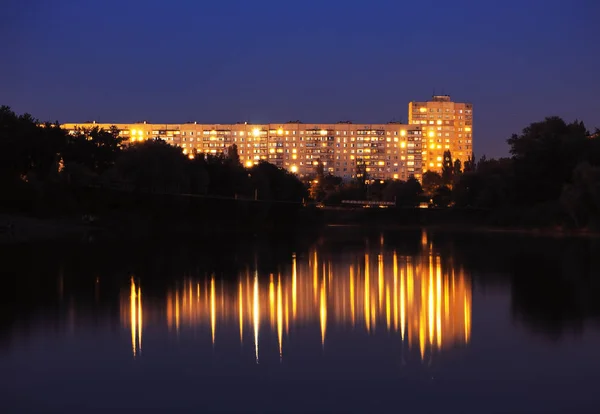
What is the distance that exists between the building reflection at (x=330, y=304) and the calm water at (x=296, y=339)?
5 cm

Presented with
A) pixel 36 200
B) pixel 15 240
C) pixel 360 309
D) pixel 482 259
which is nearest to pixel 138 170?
pixel 36 200

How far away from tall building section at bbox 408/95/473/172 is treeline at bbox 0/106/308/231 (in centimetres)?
11191

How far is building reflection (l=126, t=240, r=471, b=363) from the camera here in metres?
14.6

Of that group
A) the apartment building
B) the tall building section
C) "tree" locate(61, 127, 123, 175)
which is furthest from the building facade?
"tree" locate(61, 127, 123, 175)

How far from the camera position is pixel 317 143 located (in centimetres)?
16100

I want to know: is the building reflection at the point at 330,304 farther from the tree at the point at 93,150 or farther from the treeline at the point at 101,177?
the tree at the point at 93,150

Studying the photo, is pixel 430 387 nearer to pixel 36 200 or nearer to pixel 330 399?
pixel 330 399

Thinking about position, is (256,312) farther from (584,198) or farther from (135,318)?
(584,198)

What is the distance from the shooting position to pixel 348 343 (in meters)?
13.6

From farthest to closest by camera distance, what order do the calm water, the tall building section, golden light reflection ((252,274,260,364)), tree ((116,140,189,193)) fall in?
the tall building section
tree ((116,140,189,193))
golden light reflection ((252,274,260,364))
the calm water

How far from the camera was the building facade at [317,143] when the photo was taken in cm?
15625

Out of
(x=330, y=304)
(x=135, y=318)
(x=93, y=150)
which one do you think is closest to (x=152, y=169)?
(x=93, y=150)

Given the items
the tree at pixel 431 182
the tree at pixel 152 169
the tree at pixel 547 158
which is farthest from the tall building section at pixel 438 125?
the tree at pixel 152 169

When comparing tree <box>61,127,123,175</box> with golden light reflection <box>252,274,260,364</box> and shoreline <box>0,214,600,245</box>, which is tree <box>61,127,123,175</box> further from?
golden light reflection <box>252,274,260,364</box>
